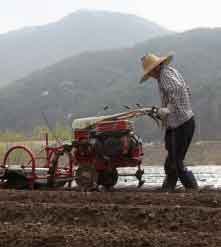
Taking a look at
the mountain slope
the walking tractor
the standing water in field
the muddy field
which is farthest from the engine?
the mountain slope

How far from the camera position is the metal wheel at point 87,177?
875 cm

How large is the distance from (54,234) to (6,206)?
4.73ft

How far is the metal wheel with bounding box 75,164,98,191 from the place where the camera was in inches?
344

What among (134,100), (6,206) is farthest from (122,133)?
(134,100)

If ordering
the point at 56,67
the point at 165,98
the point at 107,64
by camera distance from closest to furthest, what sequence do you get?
the point at 165,98 < the point at 107,64 < the point at 56,67

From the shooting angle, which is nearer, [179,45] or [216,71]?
[216,71]

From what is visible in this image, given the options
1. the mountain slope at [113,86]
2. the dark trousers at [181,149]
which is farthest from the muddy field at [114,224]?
the mountain slope at [113,86]

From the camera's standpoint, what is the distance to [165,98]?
8.29 m

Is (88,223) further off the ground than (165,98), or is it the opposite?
(165,98)

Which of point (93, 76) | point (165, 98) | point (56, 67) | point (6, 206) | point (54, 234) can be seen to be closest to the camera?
point (54, 234)

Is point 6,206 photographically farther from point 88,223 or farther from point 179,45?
point 179,45

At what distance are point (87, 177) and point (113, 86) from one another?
9715 centimetres

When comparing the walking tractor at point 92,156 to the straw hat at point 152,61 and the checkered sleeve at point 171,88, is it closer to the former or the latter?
the checkered sleeve at point 171,88

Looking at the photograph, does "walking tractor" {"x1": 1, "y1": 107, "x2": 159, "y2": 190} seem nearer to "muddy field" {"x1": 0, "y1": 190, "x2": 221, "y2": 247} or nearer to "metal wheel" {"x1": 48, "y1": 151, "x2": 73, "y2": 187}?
"metal wheel" {"x1": 48, "y1": 151, "x2": 73, "y2": 187}
